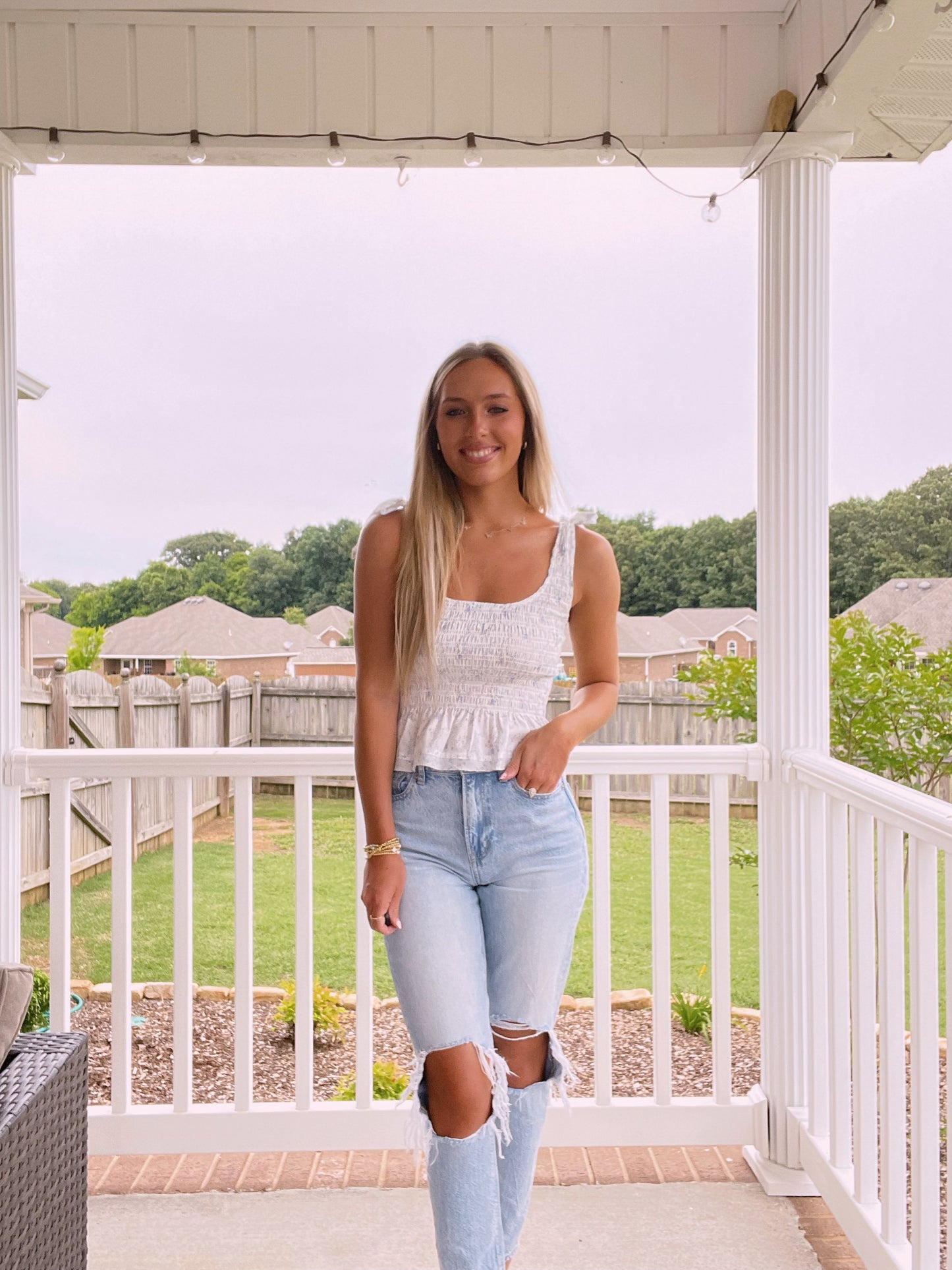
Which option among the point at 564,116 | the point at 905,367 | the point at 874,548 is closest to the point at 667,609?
the point at 874,548

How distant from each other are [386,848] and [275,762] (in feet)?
2.85

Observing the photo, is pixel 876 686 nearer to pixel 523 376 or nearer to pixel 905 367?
pixel 905 367

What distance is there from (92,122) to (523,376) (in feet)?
4.49

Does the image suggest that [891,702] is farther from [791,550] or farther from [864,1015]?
[864,1015]

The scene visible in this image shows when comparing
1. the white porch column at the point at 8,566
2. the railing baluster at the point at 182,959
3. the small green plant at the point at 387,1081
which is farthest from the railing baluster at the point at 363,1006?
the white porch column at the point at 8,566

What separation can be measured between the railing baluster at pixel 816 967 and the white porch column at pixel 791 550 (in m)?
0.06

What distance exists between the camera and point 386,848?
58.2 inches

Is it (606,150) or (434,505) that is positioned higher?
(606,150)

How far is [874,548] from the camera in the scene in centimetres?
358

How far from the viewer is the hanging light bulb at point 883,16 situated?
5.67ft

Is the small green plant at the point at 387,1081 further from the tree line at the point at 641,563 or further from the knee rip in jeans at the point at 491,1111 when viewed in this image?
the tree line at the point at 641,563

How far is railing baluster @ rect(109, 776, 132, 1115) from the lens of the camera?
232 cm

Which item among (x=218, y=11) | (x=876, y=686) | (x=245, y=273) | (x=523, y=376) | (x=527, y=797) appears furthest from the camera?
(x=245, y=273)

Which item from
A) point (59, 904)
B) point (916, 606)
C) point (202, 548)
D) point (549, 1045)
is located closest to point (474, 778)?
point (549, 1045)
